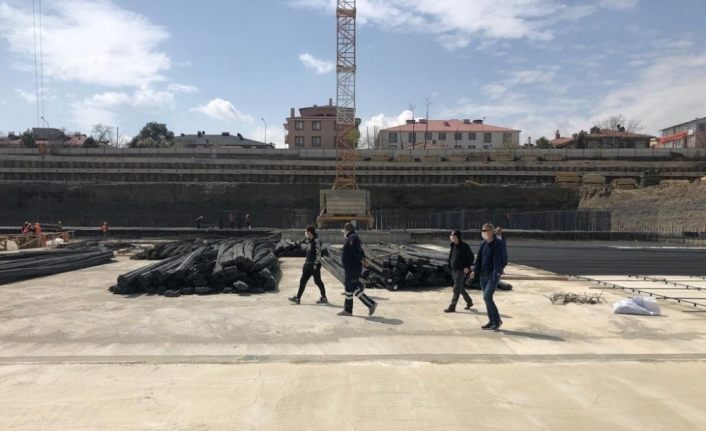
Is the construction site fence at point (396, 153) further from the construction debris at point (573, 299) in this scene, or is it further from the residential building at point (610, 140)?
the construction debris at point (573, 299)

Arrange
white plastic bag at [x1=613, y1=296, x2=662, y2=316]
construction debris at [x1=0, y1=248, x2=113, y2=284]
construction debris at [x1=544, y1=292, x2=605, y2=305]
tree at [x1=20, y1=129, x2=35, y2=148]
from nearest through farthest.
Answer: white plastic bag at [x1=613, y1=296, x2=662, y2=316], construction debris at [x1=544, y1=292, x2=605, y2=305], construction debris at [x1=0, y1=248, x2=113, y2=284], tree at [x1=20, y1=129, x2=35, y2=148]

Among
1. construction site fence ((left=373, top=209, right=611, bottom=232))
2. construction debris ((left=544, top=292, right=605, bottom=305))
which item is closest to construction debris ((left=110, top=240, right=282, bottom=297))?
construction debris ((left=544, top=292, right=605, bottom=305))

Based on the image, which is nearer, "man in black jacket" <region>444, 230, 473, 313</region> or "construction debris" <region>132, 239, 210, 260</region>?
"man in black jacket" <region>444, 230, 473, 313</region>

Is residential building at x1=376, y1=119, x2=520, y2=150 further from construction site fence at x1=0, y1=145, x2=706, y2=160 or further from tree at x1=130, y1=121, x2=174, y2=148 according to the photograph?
tree at x1=130, y1=121, x2=174, y2=148

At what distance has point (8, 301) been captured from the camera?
10.3m

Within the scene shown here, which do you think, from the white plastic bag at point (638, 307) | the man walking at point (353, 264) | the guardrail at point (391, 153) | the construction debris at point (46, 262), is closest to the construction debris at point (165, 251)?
the construction debris at point (46, 262)

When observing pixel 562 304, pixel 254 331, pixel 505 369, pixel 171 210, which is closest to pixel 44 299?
pixel 254 331

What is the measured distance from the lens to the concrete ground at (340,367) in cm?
457

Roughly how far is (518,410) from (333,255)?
11914 millimetres

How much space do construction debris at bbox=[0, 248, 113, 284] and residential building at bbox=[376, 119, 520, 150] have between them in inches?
3404

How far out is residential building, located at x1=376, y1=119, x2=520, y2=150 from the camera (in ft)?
341

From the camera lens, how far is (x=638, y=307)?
9.20 meters

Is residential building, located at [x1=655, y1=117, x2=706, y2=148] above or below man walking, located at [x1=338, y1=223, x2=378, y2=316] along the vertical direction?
above

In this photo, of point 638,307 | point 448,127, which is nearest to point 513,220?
point 638,307
